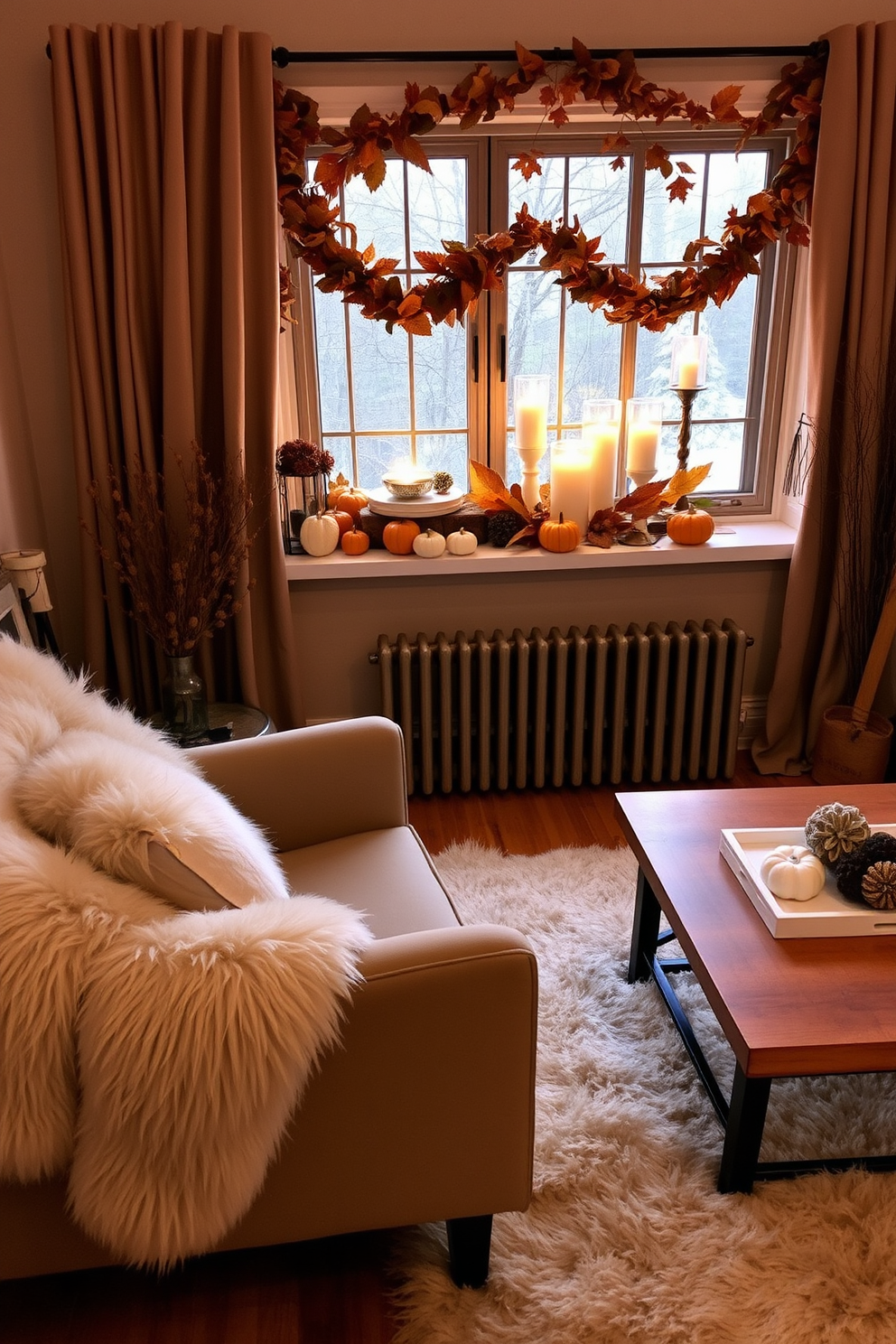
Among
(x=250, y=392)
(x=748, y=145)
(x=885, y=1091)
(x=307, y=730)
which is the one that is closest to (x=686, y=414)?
(x=748, y=145)

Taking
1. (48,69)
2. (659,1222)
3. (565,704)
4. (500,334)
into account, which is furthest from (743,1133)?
(48,69)

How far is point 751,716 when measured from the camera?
342cm

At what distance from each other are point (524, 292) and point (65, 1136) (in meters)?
2.58

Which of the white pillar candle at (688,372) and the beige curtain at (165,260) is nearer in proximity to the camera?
the beige curtain at (165,260)

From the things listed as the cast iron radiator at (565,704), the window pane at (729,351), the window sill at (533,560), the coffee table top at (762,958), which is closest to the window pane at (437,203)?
the window pane at (729,351)

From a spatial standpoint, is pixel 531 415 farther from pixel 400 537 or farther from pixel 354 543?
pixel 354 543

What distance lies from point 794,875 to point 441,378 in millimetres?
1929

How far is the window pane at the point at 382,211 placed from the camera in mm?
2965

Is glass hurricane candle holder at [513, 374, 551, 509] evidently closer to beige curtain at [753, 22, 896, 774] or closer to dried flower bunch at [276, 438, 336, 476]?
dried flower bunch at [276, 438, 336, 476]

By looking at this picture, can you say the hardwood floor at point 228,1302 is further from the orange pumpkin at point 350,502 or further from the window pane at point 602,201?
the window pane at point 602,201

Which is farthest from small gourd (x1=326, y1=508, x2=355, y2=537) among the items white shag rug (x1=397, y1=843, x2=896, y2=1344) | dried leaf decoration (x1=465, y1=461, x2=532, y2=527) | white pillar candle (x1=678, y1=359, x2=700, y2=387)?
white shag rug (x1=397, y1=843, x2=896, y2=1344)

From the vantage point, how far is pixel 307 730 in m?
2.11

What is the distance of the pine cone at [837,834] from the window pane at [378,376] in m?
1.85

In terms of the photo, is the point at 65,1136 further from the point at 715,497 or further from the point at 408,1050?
the point at 715,497
